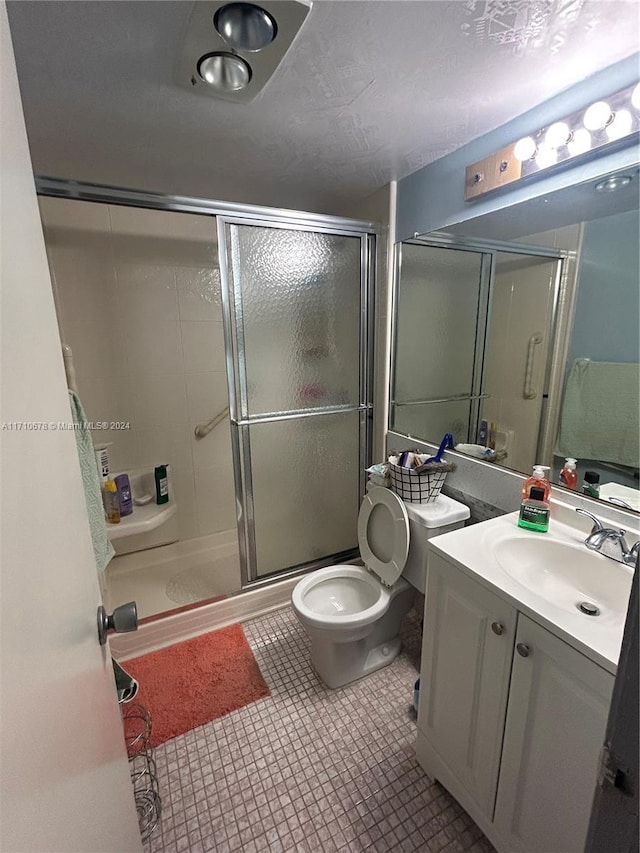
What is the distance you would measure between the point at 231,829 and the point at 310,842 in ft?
0.82

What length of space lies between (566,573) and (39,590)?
1.35 meters

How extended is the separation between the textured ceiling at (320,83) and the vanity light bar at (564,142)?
0.37 ft

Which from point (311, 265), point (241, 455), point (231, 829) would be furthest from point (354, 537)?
point (311, 265)

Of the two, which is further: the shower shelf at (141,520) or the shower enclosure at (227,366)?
the shower shelf at (141,520)

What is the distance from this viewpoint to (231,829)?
3.95 ft

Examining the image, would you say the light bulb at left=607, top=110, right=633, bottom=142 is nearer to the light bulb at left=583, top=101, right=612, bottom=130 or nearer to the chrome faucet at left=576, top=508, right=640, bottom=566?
the light bulb at left=583, top=101, right=612, bottom=130

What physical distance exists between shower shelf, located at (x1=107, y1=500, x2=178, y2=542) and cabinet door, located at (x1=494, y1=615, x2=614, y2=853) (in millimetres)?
1873

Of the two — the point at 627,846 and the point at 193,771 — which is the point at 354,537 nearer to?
the point at 193,771

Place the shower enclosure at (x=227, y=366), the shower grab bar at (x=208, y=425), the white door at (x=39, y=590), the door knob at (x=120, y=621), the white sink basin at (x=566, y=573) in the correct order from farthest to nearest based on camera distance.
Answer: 1. the shower grab bar at (x=208, y=425)
2. the shower enclosure at (x=227, y=366)
3. the white sink basin at (x=566, y=573)
4. the door knob at (x=120, y=621)
5. the white door at (x=39, y=590)

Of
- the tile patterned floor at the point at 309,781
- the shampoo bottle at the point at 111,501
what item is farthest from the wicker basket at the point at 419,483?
the shampoo bottle at the point at 111,501

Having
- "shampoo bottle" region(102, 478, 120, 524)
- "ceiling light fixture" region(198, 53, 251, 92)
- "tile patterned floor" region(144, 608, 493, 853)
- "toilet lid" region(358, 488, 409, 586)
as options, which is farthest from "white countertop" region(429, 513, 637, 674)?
"shampoo bottle" region(102, 478, 120, 524)

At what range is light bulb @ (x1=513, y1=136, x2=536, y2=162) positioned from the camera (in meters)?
1.32

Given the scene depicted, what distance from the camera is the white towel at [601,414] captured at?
121 centimetres

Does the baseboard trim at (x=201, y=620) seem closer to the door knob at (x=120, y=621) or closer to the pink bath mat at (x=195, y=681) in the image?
the pink bath mat at (x=195, y=681)
